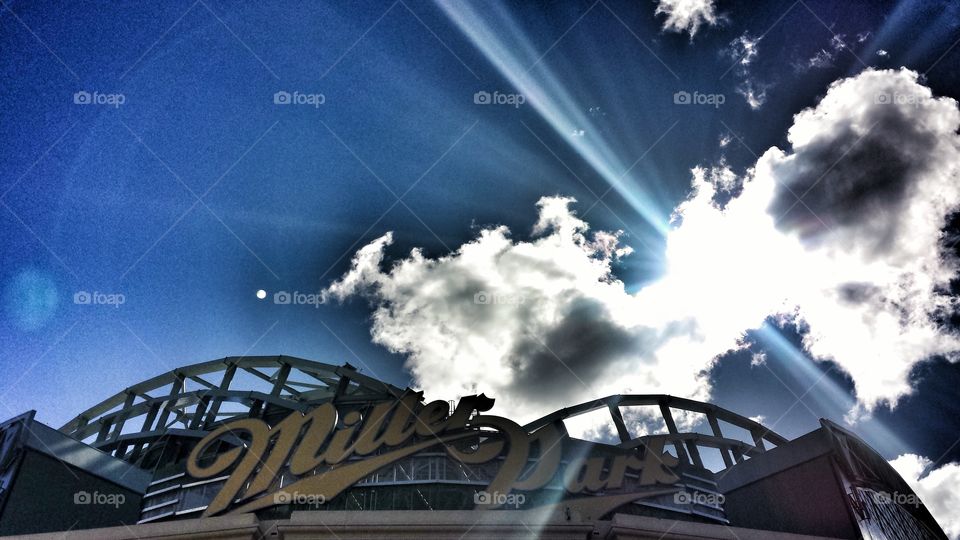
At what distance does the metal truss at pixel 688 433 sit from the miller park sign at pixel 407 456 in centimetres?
299

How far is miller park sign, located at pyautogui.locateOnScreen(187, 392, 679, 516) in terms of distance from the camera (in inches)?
692

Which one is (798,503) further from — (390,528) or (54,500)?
(54,500)

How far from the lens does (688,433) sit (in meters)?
25.0

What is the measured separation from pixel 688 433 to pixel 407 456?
1346 cm

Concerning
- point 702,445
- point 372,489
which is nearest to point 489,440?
point 372,489

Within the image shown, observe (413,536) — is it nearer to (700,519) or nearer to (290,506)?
(290,506)

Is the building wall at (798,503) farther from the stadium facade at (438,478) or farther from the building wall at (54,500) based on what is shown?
the building wall at (54,500)

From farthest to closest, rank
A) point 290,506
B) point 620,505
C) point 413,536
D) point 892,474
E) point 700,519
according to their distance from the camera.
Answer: point 892,474 < point 700,519 < point 620,505 < point 290,506 < point 413,536

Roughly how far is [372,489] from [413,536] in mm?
5815

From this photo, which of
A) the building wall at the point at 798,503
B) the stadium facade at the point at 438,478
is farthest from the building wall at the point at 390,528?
the building wall at the point at 798,503

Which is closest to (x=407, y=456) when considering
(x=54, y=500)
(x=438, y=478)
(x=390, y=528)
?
(x=438, y=478)

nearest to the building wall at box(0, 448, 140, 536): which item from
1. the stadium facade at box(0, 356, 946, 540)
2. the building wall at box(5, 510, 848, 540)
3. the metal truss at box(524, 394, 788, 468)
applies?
the stadium facade at box(0, 356, 946, 540)

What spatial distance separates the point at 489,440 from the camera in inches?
773

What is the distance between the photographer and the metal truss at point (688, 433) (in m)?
23.9
